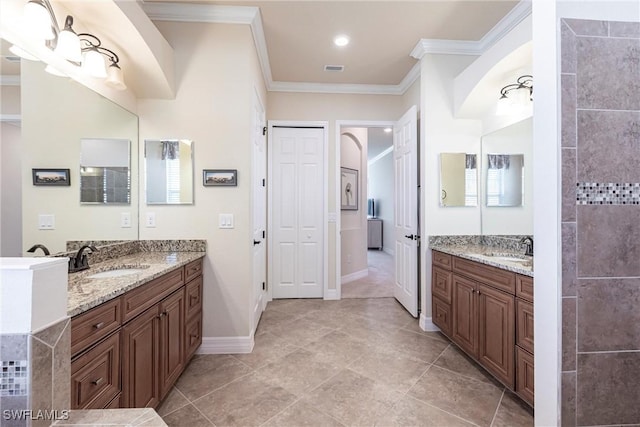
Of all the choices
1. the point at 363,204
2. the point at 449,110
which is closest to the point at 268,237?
the point at 363,204

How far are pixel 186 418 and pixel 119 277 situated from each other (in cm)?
95

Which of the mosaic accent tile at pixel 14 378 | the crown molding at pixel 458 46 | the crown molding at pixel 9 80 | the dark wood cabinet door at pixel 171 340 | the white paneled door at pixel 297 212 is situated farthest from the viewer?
the white paneled door at pixel 297 212

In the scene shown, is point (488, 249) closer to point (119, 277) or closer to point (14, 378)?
point (119, 277)

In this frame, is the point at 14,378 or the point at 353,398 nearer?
the point at 14,378

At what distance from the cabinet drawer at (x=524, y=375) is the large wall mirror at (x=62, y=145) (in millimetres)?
2870

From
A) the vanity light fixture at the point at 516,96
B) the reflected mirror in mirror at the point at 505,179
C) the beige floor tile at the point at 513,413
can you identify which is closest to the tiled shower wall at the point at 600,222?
the beige floor tile at the point at 513,413

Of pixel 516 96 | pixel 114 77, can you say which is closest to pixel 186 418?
pixel 114 77

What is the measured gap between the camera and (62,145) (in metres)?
1.69

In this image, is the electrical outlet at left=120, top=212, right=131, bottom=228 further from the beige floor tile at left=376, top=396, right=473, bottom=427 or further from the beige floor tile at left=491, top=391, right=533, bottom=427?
the beige floor tile at left=491, top=391, right=533, bottom=427

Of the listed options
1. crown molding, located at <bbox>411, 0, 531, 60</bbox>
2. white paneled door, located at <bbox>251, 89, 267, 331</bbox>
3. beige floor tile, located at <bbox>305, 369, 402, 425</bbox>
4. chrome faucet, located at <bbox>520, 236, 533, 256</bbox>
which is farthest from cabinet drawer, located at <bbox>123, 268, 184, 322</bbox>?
crown molding, located at <bbox>411, 0, 531, 60</bbox>

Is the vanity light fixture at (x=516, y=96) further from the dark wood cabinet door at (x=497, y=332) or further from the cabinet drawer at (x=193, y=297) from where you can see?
the cabinet drawer at (x=193, y=297)

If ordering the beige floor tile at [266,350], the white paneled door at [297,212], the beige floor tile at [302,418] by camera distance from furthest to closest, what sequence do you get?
the white paneled door at [297,212] < the beige floor tile at [266,350] < the beige floor tile at [302,418]

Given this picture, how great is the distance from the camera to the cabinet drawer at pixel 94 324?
3.43 ft

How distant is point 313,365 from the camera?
226cm
